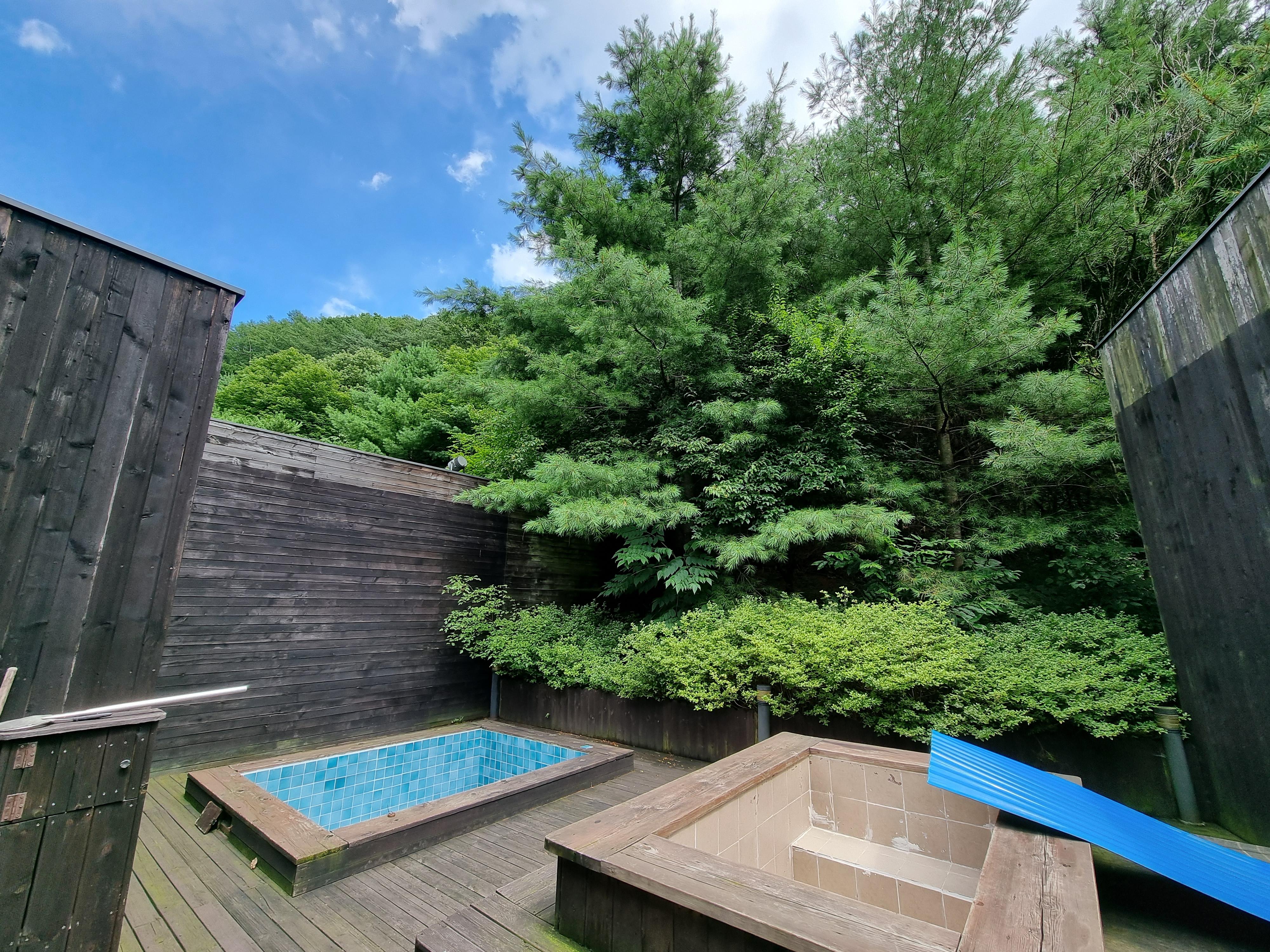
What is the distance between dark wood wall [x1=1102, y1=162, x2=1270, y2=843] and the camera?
7.52ft

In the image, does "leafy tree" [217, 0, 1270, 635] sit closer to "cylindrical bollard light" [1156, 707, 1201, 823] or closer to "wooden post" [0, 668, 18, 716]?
"cylindrical bollard light" [1156, 707, 1201, 823]

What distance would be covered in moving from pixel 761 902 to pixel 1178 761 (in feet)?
10.2

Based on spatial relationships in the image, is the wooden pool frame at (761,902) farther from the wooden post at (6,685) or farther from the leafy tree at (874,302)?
the leafy tree at (874,302)

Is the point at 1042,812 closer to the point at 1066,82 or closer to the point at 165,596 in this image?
the point at 165,596

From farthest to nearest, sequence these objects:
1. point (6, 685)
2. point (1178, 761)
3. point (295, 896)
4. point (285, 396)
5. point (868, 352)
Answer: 1. point (285, 396)
2. point (868, 352)
3. point (1178, 761)
4. point (295, 896)
5. point (6, 685)

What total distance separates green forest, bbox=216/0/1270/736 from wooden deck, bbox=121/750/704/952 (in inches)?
69.8

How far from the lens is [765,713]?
146 inches

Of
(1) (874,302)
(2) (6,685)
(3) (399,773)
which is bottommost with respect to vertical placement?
(3) (399,773)

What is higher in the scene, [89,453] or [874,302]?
[874,302]

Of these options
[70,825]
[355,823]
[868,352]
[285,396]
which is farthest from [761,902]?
[285,396]

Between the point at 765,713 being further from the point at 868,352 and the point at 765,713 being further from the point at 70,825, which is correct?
the point at 70,825

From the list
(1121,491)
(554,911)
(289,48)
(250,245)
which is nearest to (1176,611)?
(1121,491)

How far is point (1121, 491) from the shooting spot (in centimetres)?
425

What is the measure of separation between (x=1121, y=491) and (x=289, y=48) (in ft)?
37.0
